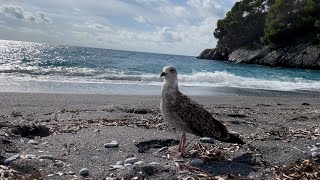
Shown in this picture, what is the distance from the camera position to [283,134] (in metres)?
6.78

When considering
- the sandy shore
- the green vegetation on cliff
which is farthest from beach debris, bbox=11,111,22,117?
the green vegetation on cliff

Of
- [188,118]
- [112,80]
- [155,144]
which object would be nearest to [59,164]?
[155,144]

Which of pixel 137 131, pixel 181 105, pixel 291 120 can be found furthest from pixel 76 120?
pixel 291 120

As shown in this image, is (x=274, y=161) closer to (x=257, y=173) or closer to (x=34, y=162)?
(x=257, y=173)

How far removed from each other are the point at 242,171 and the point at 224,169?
21 centimetres

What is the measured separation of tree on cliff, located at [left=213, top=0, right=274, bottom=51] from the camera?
82.2 m

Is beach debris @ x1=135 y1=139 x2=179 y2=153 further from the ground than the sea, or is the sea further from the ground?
beach debris @ x1=135 y1=139 x2=179 y2=153

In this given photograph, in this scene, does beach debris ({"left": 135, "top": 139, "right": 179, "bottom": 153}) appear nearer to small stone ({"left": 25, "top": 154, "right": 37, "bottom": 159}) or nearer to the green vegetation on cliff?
small stone ({"left": 25, "top": 154, "right": 37, "bottom": 159})

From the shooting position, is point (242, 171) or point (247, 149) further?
point (247, 149)

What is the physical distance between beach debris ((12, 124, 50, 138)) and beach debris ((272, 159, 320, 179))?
3.70m

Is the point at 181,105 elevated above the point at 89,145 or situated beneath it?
elevated above

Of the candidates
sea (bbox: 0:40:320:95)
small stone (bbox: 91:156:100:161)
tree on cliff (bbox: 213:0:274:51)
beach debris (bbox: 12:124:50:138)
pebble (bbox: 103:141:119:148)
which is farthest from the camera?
tree on cliff (bbox: 213:0:274:51)

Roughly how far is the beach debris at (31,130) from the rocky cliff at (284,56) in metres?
60.2

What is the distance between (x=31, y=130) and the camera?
6.44 m
